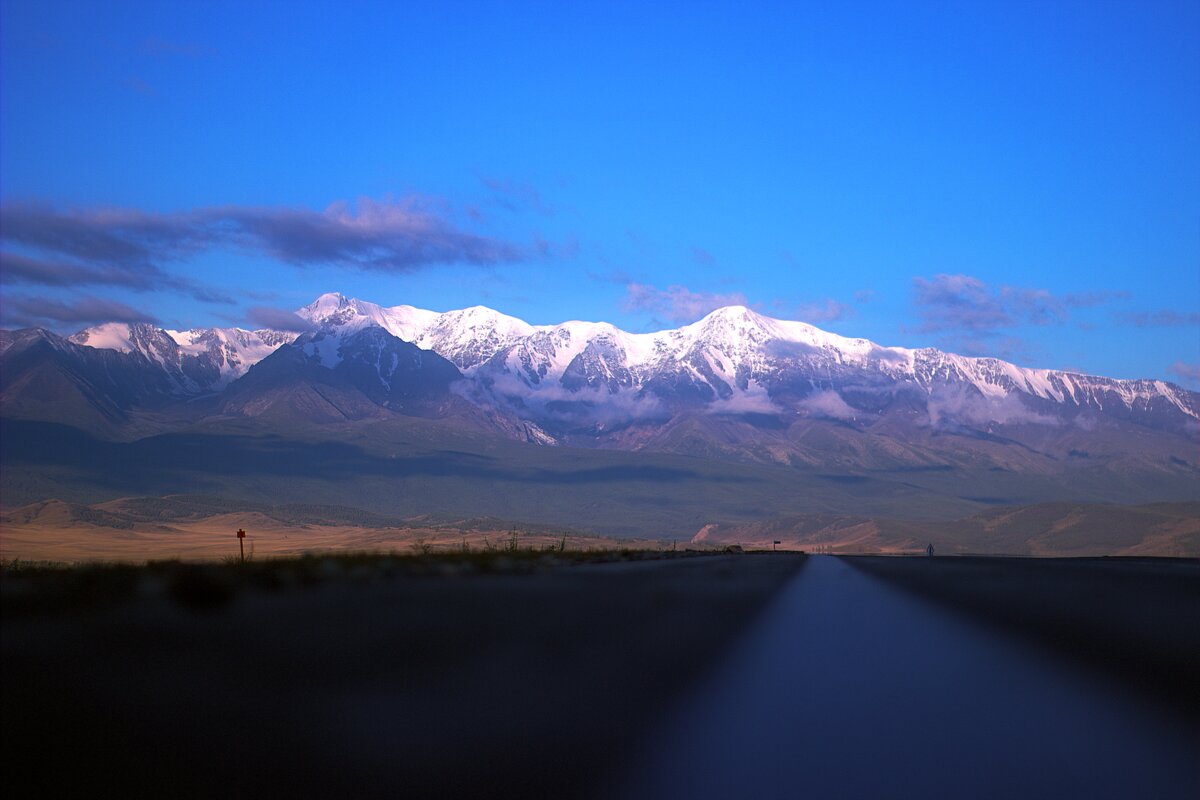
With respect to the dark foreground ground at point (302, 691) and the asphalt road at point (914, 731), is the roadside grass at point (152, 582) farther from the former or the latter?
the asphalt road at point (914, 731)

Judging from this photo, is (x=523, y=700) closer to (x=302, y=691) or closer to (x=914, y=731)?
(x=302, y=691)

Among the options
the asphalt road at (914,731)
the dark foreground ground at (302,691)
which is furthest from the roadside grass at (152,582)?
the asphalt road at (914,731)

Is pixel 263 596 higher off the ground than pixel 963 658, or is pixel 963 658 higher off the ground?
pixel 263 596

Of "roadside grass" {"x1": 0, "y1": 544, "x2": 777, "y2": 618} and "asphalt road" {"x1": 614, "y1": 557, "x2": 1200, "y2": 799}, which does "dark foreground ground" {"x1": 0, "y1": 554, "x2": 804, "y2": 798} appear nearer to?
"roadside grass" {"x1": 0, "y1": 544, "x2": 777, "y2": 618}

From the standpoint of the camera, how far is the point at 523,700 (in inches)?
397

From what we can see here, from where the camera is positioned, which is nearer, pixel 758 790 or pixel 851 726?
pixel 758 790

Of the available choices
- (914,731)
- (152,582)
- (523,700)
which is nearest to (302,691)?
(523,700)

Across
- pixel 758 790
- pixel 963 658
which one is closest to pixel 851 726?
pixel 758 790

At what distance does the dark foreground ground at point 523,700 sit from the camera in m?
6.47

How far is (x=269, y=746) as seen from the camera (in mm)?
6734

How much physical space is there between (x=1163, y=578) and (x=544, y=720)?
2820 cm

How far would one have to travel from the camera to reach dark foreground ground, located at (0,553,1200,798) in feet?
21.2

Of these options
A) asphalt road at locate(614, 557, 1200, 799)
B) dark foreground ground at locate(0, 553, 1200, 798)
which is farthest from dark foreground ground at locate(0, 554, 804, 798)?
asphalt road at locate(614, 557, 1200, 799)

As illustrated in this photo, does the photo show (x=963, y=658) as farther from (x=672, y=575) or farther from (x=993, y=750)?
(x=672, y=575)
